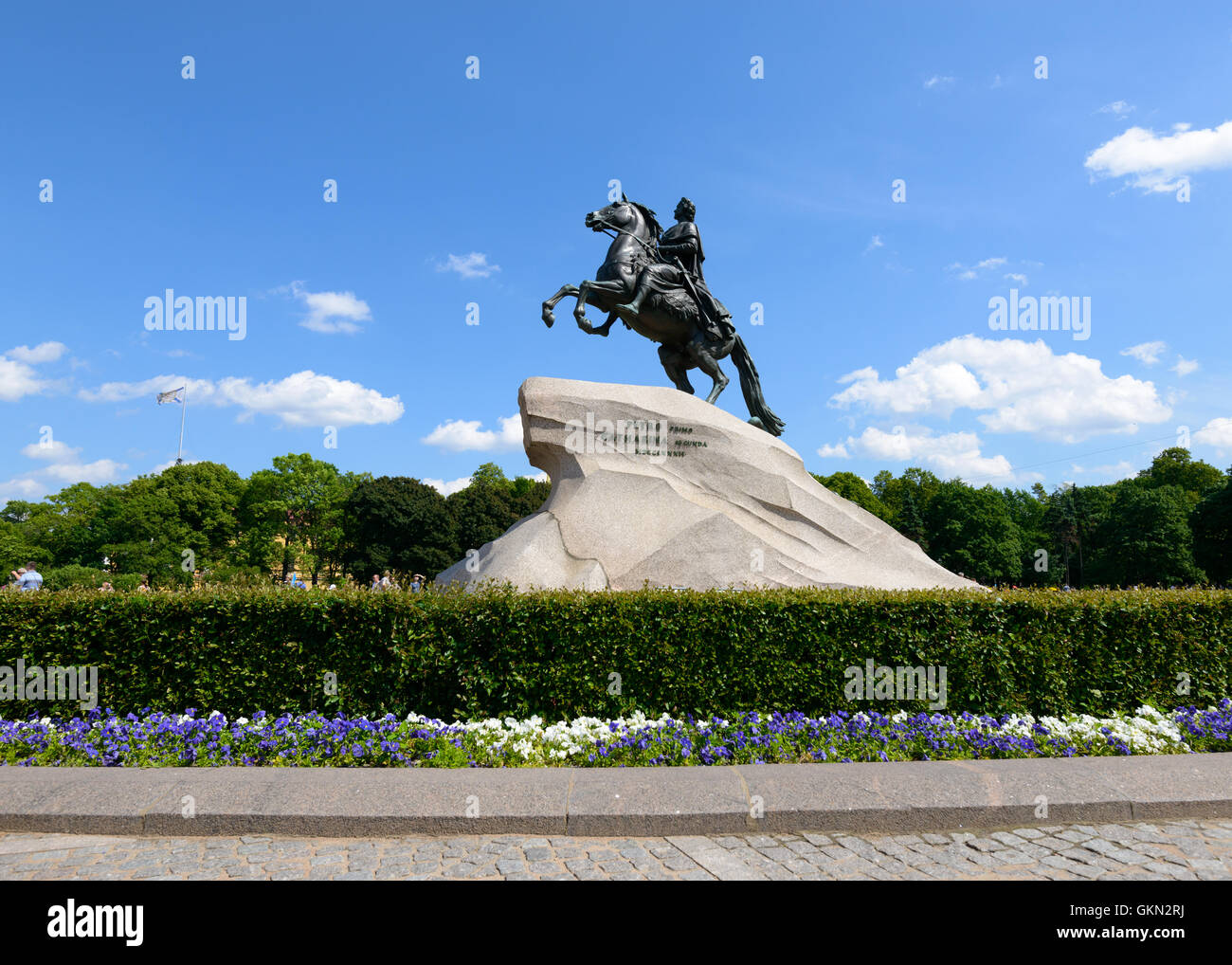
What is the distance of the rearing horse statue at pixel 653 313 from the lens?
13102mm

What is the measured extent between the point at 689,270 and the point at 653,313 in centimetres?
138

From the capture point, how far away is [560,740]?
6.31 m

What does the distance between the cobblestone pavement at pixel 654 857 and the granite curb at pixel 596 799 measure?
8 cm

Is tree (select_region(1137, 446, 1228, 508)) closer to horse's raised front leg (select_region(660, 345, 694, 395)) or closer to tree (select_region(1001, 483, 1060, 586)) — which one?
tree (select_region(1001, 483, 1060, 586))

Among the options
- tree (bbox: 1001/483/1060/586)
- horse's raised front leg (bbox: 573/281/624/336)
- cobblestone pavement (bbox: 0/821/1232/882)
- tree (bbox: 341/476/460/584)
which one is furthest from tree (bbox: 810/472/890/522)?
cobblestone pavement (bbox: 0/821/1232/882)

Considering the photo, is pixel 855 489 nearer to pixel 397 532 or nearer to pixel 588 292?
pixel 397 532

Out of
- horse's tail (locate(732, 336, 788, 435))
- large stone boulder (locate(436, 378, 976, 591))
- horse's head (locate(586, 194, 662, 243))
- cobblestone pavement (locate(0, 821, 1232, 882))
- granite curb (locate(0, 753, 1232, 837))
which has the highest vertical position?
horse's head (locate(586, 194, 662, 243))

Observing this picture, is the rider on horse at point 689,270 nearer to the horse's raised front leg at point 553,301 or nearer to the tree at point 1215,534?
the horse's raised front leg at point 553,301

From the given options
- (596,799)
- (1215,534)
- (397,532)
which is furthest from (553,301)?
(1215,534)

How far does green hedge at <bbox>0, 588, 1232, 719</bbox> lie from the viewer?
7.07 meters

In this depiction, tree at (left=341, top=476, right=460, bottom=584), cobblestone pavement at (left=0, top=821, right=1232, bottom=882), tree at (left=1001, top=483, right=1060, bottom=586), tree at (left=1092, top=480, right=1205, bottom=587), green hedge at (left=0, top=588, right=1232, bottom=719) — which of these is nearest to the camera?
cobblestone pavement at (left=0, top=821, right=1232, bottom=882)

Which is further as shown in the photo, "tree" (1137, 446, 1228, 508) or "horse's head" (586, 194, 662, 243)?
"tree" (1137, 446, 1228, 508)

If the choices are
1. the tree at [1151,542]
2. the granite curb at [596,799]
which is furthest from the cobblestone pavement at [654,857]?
the tree at [1151,542]

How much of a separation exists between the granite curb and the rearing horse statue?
8545mm
